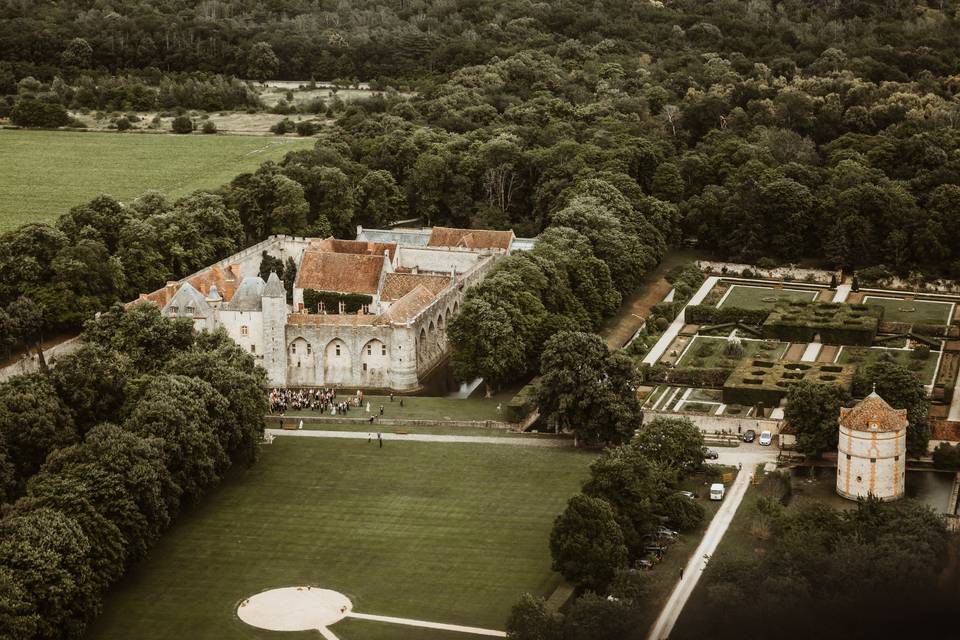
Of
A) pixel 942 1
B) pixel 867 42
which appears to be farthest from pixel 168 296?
pixel 942 1

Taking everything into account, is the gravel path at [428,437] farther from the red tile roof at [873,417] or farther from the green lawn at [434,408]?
the red tile roof at [873,417]

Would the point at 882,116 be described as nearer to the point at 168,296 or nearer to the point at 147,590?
the point at 168,296

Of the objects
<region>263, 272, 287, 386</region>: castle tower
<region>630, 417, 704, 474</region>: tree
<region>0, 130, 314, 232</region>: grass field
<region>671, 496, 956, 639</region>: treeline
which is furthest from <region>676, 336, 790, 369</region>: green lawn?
<region>0, 130, 314, 232</region>: grass field

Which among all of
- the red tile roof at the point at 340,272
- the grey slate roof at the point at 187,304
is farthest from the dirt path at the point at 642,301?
the grey slate roof at the point at 187,304

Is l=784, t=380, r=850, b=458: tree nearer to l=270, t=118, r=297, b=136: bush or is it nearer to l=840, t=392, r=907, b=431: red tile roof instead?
l=840, t=392, r=907, b=431: red tile roof

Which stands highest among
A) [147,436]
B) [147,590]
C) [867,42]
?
[867,42]

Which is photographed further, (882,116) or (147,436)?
(882,116)
